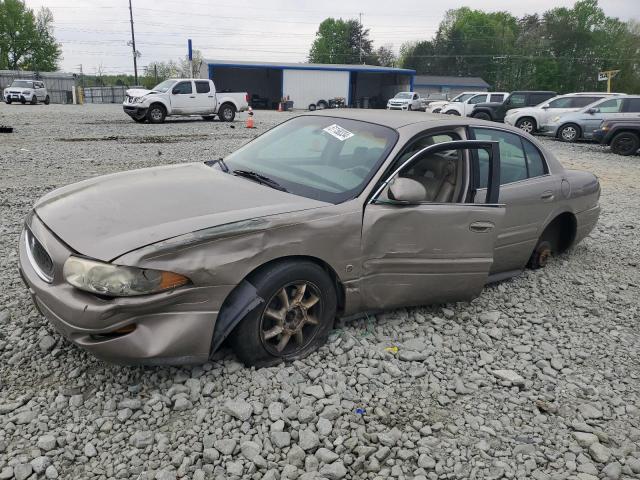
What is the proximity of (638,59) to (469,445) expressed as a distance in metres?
93.7

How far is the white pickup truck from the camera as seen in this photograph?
802 inches

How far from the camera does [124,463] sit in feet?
7.97

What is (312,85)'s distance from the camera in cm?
4838

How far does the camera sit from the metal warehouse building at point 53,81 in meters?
48.2

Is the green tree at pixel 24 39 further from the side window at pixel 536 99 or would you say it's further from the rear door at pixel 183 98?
the side window at pixel 536 99

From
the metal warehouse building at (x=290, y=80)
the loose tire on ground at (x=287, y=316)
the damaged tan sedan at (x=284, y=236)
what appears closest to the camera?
the damaged tan sedan at (x=284, y=236)

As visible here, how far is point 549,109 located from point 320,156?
60.9 feet

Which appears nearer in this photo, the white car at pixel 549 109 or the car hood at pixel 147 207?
the car hood at pixel 147 207

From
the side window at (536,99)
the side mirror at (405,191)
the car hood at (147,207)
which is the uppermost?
the side window at (536,99)

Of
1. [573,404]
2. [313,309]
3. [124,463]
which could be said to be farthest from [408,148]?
[124,463]

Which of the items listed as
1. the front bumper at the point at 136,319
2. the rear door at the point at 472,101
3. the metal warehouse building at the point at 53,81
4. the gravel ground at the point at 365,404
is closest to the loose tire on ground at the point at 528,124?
the rear door at the point at 472,101

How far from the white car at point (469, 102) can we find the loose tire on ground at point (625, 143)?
10.8 metres

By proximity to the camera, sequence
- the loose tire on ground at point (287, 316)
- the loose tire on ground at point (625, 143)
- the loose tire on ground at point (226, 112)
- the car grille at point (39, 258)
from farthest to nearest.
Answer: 1. the loose tire on ground at point (226, 112)
2. the loose tire on ground at point (625, 143)
3. the loose tire on ground at point (287, 316)
4. the car grille at point (39, 258)

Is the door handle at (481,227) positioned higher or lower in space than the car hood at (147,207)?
lower
